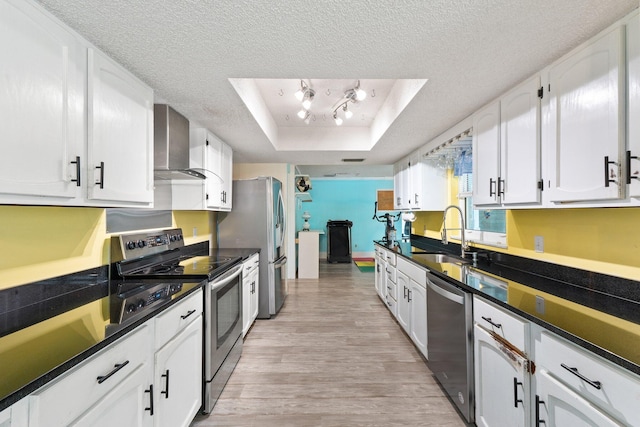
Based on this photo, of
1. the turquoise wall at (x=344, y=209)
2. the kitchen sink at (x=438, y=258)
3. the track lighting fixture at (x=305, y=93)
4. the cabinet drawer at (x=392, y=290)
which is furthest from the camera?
the turquoise wall at (x=344, y=209)

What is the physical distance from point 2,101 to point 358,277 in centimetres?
554

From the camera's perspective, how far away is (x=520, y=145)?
1731 millimetres

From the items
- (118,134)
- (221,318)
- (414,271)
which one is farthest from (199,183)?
(414,271)

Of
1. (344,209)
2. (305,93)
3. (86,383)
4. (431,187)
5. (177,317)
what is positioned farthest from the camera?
(344,209)

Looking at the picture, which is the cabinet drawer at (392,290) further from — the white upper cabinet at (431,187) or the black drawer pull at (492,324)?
the black drawer pull at (492,324)

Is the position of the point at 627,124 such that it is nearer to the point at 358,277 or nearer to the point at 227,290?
the point at 227,290

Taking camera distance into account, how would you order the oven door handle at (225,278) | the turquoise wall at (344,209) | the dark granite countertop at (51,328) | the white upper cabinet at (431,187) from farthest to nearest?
the turquoise wall at (344,209) → the white upper cabinet at (431,187) → the oven door handle at (225,278) → the dark granite countertop at (51,328)

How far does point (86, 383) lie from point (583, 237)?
2.46 metres

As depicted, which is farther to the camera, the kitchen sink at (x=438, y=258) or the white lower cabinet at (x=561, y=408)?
the kitchen sink at (x=438, y=258)

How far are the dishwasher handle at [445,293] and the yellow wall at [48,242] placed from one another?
2.22 metres

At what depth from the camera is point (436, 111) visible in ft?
7.53

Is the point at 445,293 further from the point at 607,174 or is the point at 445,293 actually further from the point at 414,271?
the point at 607,174

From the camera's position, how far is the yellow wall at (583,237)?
1.39 m

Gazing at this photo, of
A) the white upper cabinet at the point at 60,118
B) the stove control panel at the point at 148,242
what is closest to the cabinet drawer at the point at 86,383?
the white upper cabinet at the point at 60,118
